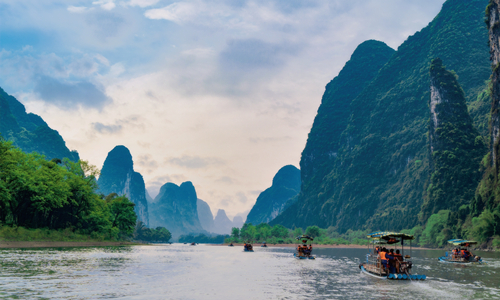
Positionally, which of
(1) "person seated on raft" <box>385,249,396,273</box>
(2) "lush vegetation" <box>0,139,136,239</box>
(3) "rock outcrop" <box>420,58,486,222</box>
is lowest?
(1) "person seated on raft" <box>385,249,396,273</box>

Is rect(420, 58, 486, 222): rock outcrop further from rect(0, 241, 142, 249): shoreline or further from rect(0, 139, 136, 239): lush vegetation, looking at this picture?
rect(0, 241, 142, 249): shoreline

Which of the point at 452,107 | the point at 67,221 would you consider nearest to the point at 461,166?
the point at 452,107

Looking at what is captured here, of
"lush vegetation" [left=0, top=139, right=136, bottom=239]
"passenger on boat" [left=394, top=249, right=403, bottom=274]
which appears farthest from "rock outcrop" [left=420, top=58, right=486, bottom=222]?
"passenger on boat" [left=394, top=249, right=403, bottom=274]

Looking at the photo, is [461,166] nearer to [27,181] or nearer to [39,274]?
[27,181]

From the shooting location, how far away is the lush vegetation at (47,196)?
71.4 meters

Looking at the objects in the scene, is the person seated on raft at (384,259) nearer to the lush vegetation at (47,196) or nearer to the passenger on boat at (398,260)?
the passenger on boat at (398,260)

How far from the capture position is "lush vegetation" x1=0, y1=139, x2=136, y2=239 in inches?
2813

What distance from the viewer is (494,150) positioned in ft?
429

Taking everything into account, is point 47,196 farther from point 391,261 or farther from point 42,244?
point 391,261

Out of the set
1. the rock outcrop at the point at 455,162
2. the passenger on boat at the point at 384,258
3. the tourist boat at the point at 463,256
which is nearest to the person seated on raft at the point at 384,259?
the passenger on boat at the point at 384,258

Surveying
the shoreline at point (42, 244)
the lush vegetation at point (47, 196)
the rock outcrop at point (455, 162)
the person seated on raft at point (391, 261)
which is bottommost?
the shoreline at point (42, 244)

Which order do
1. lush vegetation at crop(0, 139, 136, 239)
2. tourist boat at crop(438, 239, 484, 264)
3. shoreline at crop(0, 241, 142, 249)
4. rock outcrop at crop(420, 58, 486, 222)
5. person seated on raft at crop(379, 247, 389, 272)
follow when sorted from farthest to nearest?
rock outcrop at crop(420, 58, 486, 222) → lush vegetation at crop(0, 139, 136, 239) → shoreline at crop(0, 241, 142, 249) → tourist boat at crop(438, 239, 484, 264) → person seated on raft at crop(379, 247, 389, 272)

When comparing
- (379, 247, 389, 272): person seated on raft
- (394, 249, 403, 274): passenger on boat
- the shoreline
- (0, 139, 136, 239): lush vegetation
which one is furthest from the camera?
(0, 139, 136, 239): lush vegetation

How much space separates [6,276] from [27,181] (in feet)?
160
